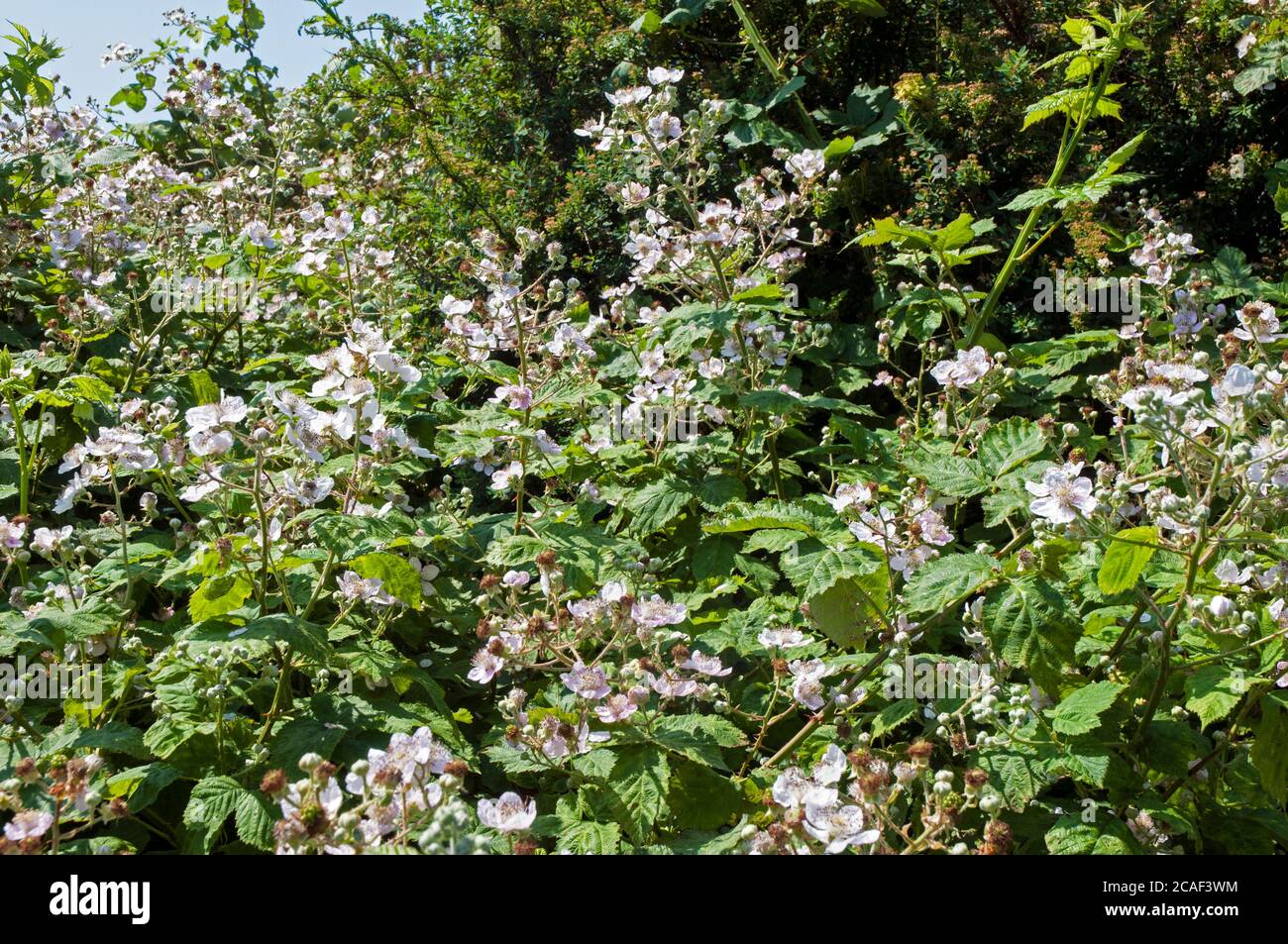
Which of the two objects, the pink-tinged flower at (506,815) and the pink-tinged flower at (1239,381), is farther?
the pink-tinged flower at (1239,381)

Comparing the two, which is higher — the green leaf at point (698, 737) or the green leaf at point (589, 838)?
the green leaf at point (698, 737)

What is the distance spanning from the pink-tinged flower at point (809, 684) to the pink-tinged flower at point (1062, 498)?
0.62 m

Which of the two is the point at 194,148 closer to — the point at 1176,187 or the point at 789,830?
the point at 1176,187

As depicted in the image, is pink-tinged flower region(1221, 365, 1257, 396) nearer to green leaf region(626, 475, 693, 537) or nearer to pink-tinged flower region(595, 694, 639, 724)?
pink-tinged flower region(595, 694, 639, 724)

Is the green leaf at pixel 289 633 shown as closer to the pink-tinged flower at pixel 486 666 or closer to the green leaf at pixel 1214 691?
the pink-tinged flower at pixel 486 666

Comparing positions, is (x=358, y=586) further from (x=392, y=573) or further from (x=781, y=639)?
(x=781, y=639)

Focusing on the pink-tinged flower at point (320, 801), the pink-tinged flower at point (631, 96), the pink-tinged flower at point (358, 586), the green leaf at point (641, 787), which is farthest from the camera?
the pink-tinged flower at point (631, 96)

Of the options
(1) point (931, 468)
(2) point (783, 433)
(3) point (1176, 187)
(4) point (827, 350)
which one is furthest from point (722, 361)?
(3) point (1176, 187)

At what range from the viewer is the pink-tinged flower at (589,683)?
89.7 inches

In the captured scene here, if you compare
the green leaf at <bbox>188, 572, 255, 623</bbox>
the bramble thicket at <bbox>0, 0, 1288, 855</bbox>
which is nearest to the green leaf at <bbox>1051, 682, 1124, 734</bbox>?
the bramble thicket at <bbox>0, 0, 1288, 855</bbox>

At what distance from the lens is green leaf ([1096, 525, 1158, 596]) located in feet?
6.68

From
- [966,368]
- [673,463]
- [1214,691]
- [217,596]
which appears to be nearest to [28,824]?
[217,596]

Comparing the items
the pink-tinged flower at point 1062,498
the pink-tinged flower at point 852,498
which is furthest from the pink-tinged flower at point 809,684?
the pink-tinged flower at point 1062,498

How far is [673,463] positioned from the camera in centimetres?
346
